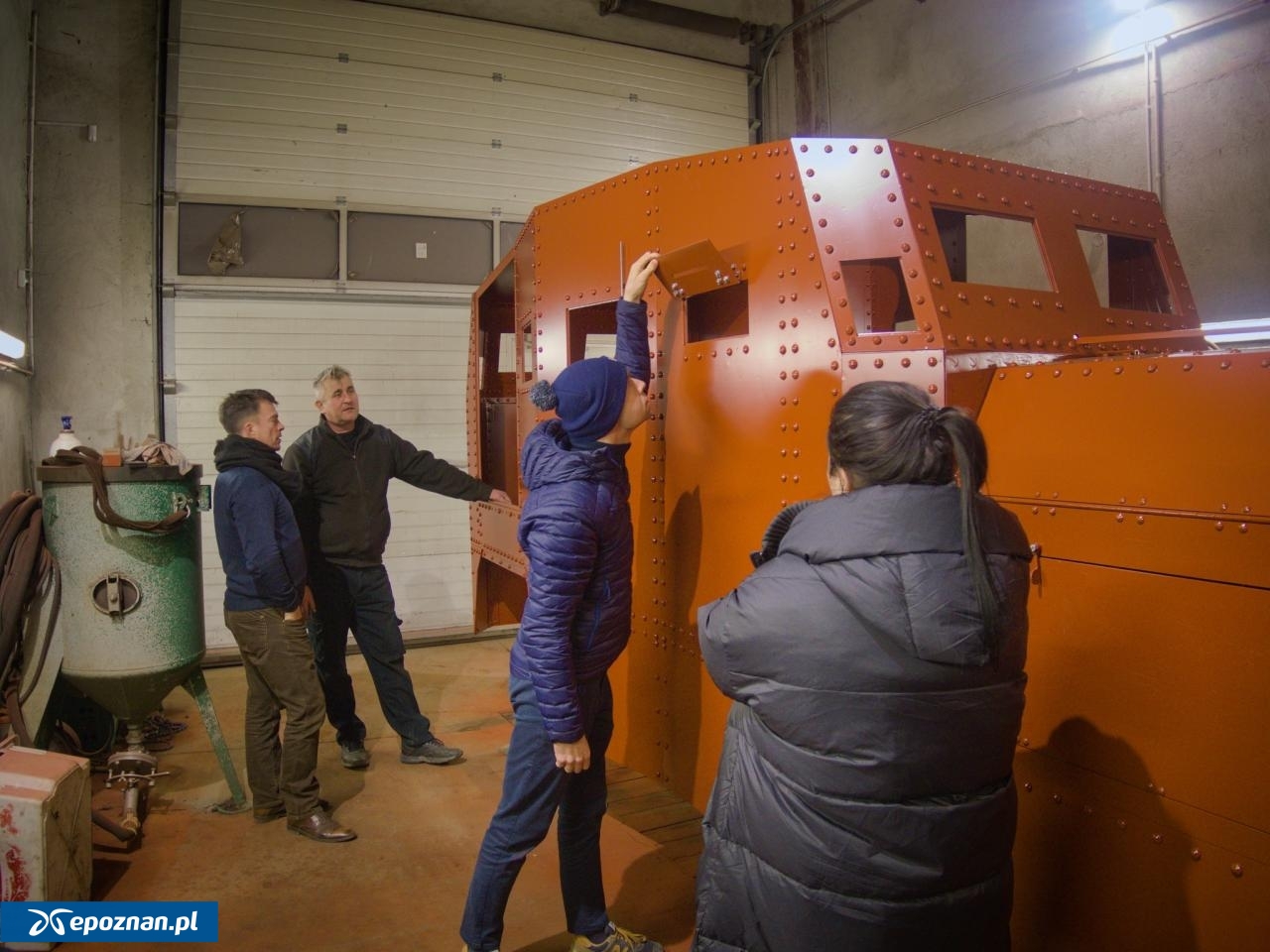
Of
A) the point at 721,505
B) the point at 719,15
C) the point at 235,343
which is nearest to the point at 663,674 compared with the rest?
the point at 721,505

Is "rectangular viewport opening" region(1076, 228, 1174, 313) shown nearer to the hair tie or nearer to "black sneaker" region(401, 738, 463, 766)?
the hair tie

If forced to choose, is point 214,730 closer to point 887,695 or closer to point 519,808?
point 519,808

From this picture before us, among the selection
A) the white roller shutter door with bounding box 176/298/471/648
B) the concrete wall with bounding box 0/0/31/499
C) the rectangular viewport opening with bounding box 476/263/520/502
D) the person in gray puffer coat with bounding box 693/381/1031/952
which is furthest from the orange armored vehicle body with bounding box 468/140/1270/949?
the concrete wall with bounding box 0/0/31/499

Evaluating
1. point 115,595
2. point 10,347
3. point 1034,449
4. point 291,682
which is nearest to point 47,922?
point 291,682

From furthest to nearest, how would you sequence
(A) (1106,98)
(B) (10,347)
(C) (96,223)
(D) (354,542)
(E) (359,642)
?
(C) (96,223), (A) (1106,98), (B) (10,347), (E) (359,642), (D) (354,542)

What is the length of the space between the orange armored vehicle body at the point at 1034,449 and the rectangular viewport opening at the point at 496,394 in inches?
55.6

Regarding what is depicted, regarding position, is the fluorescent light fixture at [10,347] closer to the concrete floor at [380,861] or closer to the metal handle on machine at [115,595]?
the metal handle on machine at [115,595]

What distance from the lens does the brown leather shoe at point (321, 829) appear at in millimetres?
3984

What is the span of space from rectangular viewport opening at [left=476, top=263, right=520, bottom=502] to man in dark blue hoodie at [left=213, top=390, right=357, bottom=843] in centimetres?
214

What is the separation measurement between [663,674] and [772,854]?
204 centimetres

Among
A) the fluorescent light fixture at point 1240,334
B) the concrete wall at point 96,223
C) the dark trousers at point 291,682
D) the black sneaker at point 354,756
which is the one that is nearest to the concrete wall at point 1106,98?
the fluorescent light fixture at point 1240,334

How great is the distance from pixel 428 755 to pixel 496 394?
116 inches

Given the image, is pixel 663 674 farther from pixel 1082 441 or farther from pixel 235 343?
pixel 235 343

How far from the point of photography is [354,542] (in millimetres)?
4746
